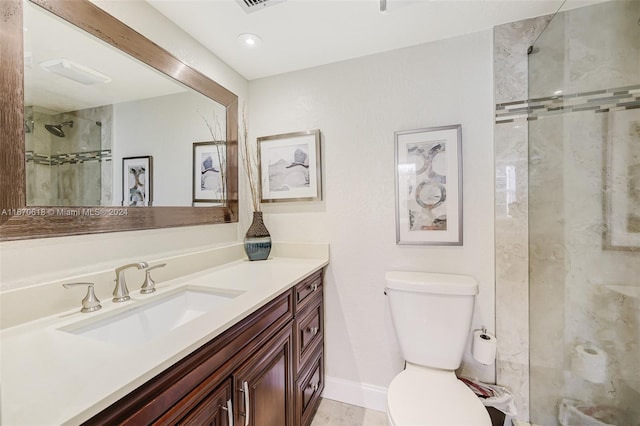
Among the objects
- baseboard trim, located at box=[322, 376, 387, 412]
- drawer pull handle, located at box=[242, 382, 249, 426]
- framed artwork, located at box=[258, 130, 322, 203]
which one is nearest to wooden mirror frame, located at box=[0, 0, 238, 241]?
framed artwork, located at box=[258, 130, 322, 203]

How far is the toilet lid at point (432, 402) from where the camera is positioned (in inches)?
39.1

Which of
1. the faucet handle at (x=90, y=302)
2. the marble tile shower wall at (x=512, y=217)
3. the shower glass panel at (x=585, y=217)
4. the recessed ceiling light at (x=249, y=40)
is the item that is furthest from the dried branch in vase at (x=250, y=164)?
the shower glass panel at (x=585, y=217)

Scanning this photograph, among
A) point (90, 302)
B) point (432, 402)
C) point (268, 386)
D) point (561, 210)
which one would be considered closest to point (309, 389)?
point (268, 386)

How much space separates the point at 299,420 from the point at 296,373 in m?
0.24

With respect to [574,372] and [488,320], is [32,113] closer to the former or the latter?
[488,320]

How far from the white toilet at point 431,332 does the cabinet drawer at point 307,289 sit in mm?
421

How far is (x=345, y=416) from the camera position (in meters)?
1.57

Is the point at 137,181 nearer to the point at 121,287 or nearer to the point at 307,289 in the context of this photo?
the point at 121,287

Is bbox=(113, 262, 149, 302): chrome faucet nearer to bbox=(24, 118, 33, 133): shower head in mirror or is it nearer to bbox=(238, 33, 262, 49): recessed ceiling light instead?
bbox=(24, 118, 33, 133): shower head in mirror

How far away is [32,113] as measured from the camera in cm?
86

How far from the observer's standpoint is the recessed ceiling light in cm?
143

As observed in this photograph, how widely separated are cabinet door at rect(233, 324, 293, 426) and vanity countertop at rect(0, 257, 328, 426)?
220 millimetres

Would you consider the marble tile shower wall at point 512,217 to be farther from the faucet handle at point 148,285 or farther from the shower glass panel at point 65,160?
the shower glass panel at point 65,160

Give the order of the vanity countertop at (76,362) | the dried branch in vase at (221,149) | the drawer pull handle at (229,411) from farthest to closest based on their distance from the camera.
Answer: the dried branch in vase at (221,149)
the drawer pull handle at (229,411)
the vanity countertop at (76,362)
